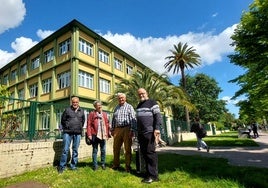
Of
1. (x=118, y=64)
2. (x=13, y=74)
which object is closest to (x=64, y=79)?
(x=118, y=64)

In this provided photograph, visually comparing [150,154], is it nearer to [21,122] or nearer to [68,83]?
[21,122]

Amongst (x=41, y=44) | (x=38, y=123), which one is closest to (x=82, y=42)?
(x=41, y=44)

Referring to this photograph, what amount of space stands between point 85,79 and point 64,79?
7.37 ft

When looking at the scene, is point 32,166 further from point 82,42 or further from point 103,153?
point 82,42

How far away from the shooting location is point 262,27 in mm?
8539

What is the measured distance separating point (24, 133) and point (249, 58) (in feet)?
27.7

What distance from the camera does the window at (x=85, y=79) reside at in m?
24.9

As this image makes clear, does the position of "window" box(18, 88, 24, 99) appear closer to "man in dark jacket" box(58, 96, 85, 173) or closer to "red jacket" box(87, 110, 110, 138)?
"man in dark jacket" box(58, 96, 85, 173)

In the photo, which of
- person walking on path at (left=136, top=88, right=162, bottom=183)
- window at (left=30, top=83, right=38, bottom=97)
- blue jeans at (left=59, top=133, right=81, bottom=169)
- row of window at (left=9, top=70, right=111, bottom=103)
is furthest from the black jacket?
window at (left=30, top=83, right=38, bottom=97)

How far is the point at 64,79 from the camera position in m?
25.5

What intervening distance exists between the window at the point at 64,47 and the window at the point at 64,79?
8.35 feet

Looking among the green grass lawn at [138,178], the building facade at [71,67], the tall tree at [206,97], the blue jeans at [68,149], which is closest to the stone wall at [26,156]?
the green grass lawn at [138,178]

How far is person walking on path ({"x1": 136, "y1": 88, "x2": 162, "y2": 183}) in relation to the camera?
217 inches

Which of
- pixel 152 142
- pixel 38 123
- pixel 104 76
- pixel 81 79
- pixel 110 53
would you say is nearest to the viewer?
pixel 152 142
